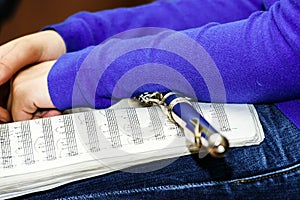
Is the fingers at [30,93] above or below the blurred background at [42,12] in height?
above

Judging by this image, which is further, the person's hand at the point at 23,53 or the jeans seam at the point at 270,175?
the person's hand at the point at 23,53

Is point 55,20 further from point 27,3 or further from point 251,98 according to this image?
point 251,98

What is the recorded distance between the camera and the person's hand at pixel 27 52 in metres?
0.65

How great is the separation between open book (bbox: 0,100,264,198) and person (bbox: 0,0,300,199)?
0.06ft

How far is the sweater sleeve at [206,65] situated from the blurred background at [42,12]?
3.28 ft

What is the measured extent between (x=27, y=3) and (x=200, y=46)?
116 centimetres

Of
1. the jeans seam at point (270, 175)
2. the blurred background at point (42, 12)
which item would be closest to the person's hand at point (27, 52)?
the jeans seam at point (270, 175)

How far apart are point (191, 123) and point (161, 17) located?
36cm

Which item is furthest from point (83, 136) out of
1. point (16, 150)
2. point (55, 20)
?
point (55, 20)

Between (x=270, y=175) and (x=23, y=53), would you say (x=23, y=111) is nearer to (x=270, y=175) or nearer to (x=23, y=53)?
(x=23, y=53)

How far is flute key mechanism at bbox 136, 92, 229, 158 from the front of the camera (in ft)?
1.40

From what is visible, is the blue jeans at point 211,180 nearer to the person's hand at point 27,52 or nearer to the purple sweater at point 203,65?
the purple sweater at point 203,65

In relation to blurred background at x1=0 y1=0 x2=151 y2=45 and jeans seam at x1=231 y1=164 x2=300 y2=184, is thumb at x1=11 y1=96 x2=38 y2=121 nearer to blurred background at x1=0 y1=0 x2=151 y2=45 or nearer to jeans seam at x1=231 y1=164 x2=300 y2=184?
jeans seam at x1=231 y1=164 x2=300 y2=184

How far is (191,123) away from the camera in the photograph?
1.51 feet
